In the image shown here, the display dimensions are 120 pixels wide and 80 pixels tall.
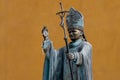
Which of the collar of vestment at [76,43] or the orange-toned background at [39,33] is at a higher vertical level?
the orange-toned background at [39,33]

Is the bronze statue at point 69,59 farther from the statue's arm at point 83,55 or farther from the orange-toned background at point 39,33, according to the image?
the orange-toned background at point 39,33

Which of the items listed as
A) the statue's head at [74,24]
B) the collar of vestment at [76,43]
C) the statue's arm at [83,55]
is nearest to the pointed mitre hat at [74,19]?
the statue's head at [74,24]

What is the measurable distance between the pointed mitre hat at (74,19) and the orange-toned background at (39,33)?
3.46 metres

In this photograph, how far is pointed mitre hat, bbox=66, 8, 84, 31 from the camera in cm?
1066

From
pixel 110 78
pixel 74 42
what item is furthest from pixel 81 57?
pixel 110 78

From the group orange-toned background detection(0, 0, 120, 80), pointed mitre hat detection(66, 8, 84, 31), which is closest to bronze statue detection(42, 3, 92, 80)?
pointed mitre hat detection(66, 8, 84, 31)

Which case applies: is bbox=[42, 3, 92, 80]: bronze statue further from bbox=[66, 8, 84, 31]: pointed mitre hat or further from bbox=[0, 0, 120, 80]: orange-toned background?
bbox=[0, 0, 120, 80]: orange-toned background

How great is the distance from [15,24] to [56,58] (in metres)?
3.90

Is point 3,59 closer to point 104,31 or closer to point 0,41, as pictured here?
point 0,41

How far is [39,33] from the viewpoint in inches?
568

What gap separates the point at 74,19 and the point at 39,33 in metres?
3.78

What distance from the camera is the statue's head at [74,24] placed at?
419 inches

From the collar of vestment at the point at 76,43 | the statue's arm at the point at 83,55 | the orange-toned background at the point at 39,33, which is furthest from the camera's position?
the orange-toned background at the point at 39,33

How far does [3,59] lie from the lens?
47.5ft
